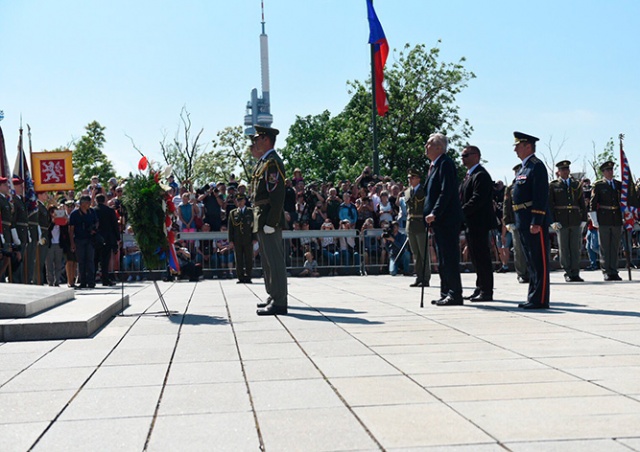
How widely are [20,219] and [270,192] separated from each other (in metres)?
7.83

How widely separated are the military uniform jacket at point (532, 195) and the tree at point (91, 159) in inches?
2366

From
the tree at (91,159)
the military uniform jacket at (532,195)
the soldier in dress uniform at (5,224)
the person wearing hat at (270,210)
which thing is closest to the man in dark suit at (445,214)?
the military uniform jacket at (532,195)

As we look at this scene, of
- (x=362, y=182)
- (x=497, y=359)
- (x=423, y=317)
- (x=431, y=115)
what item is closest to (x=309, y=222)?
(x=362, y=182)

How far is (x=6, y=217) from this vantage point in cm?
1459

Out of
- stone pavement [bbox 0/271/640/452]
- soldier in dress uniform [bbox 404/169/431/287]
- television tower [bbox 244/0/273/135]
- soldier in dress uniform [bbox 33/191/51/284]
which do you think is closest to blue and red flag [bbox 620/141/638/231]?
soldier in dress uniform [bbox 404/169/431/287]

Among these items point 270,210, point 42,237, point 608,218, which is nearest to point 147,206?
point 270,210

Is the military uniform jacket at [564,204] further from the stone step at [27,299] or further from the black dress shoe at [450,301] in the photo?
the stone step at [27,299]

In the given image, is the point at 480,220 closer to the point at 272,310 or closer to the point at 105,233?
the point at 272,310

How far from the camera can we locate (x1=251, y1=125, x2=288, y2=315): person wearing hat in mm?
9641

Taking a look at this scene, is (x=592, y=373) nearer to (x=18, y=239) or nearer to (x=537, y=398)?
(x=537, y=398)

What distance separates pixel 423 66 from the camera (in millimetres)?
49594

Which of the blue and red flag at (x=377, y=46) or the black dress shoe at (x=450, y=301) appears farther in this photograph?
the blue and red flag at (x=377, y=46)

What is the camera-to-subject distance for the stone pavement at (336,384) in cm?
398

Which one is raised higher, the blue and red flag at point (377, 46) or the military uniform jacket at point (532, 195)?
the blue and red flag at point (377, 46)
